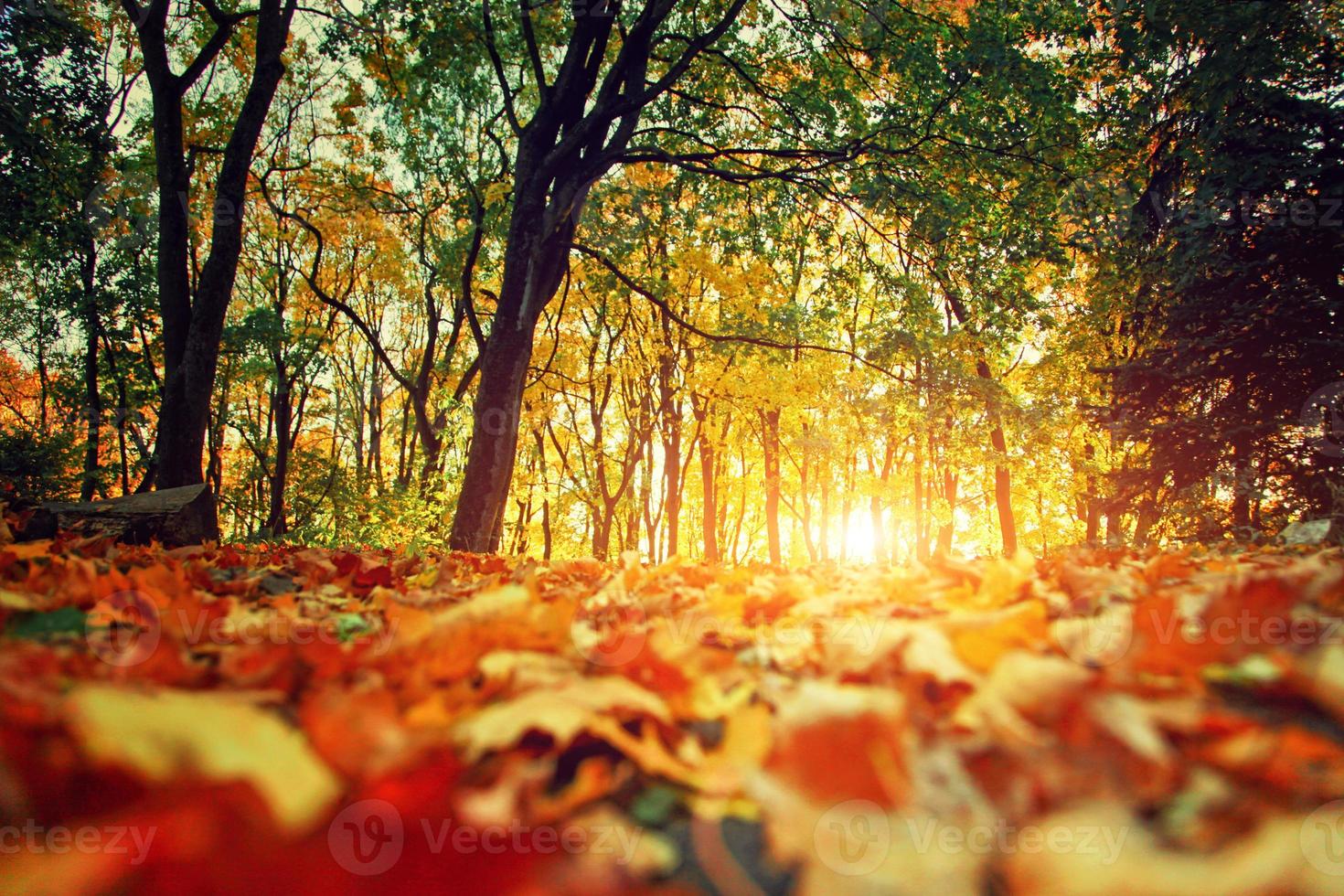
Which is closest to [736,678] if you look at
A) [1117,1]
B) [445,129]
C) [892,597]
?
[892,597]

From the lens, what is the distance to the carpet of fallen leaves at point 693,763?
0.48m

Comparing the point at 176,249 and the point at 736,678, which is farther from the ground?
the point at 176,249

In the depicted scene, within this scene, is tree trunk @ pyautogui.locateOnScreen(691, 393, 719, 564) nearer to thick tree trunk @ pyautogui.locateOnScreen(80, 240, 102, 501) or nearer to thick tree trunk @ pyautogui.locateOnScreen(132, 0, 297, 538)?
thick tree trunk @ pyautogui.locateOnScreen(132, 0, 297, 538)

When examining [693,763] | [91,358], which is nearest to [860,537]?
[91,358]

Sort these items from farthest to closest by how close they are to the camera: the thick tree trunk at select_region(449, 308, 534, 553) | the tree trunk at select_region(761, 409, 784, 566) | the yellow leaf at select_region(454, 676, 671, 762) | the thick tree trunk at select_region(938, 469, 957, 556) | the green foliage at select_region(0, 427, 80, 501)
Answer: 1. the thick tree trunk at select_region(938, 469, 957, 556)
2. the tree trunk at select_region(761, 409, 784, 566)
3. the green foliage at select_region(0, 427, 80, 501)
4. the thick tree trunk at select_region(449, 308, 534, 553)
5. the yellow leaf at select_region(454, 676, 671, 762)

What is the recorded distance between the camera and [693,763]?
26.1 inches

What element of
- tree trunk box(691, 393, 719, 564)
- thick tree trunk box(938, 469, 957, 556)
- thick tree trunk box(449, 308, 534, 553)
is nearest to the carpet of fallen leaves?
thick tree trunk box(449, 308, 534, 553)

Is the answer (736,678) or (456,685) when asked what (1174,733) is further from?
(456,685)

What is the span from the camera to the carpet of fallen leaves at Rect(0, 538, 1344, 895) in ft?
1.57

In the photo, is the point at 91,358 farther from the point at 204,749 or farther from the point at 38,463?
the point at 204,749

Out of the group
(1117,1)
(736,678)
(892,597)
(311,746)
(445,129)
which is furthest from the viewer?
(445,129)

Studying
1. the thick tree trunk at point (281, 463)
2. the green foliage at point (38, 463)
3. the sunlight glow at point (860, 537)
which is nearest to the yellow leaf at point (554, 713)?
the green foliage at point (38, 463)

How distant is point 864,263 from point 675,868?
803cm

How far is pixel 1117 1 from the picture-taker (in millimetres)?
7758
